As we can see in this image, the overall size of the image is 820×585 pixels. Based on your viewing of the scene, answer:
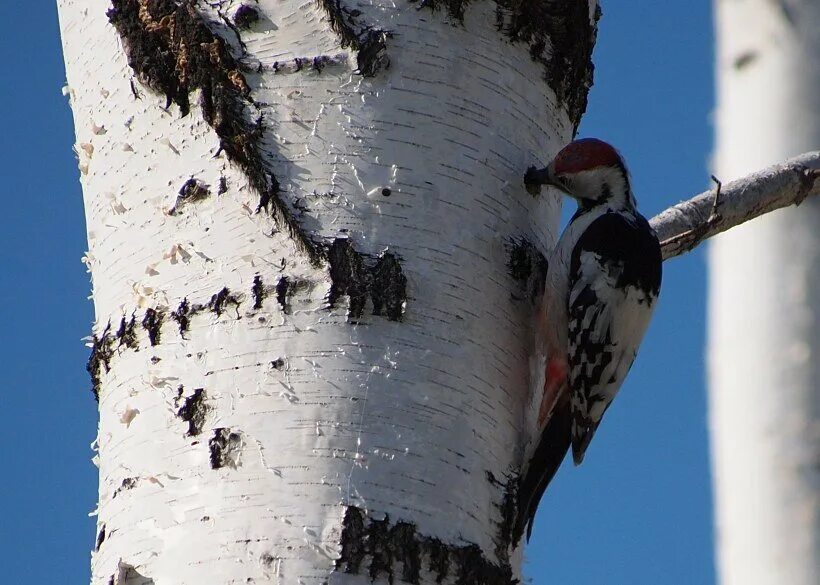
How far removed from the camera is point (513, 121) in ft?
7.93

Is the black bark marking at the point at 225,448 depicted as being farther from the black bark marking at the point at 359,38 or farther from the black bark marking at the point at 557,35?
the black bark marking at the point at 557,35

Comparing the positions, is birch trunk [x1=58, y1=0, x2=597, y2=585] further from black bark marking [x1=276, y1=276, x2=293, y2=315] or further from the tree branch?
the tree branch

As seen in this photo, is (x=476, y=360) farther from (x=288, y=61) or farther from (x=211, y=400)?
(x=288, y=61)

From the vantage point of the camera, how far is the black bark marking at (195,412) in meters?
1.96

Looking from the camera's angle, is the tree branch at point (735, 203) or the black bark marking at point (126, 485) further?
the tree branch at point (735, 203)

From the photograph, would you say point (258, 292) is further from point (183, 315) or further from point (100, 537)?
point (100, 537)

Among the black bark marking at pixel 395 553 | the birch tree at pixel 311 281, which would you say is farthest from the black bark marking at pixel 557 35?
the black bark marking at pixel 395 553

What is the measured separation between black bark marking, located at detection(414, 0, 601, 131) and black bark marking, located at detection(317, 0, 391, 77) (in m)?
0.14

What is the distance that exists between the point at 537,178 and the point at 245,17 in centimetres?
66

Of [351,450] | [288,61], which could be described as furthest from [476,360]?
[288,61]

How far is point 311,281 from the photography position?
203 cm

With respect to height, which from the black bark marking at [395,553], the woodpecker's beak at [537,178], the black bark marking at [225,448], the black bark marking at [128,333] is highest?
the woodpecker's beak at [537,178]

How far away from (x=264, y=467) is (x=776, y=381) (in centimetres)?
78

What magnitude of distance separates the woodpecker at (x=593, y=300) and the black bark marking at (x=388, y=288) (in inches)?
28.5
